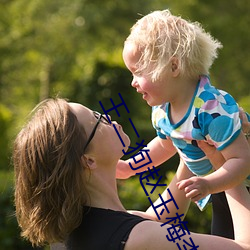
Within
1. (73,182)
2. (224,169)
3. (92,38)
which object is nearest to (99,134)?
(73,182)

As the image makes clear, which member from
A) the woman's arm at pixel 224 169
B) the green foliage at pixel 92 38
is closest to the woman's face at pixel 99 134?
the woman's arm at pixel 224 169

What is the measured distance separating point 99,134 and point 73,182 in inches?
8.5

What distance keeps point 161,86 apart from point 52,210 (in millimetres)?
650

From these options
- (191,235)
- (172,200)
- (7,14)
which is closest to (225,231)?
(172,200)

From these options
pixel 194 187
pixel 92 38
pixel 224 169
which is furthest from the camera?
pixel 92 38

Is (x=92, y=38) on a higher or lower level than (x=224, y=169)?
higher

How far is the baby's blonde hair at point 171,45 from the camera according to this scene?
278cm

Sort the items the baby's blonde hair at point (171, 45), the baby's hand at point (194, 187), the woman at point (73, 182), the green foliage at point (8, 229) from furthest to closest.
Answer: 1. the green foliage at point (8, 229)
2. the baby's blonde hair at point (171, 45)
3. the woman at point (73, 182)
4. the baby's hand at point (194, 187)

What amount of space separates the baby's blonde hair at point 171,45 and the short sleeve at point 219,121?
0.60ft

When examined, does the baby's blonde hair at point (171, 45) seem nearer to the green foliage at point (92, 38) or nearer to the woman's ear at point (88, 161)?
the woman's ear at point (88, 161)

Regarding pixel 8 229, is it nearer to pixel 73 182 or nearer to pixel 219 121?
pixel 73 182

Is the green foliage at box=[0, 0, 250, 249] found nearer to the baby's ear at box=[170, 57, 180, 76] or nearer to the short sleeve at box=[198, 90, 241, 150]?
the baby's ear at box=[170, 57, 180, 76]

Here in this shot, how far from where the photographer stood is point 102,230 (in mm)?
2623

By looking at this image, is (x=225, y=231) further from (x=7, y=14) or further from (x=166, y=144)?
(x=7, y=14)
